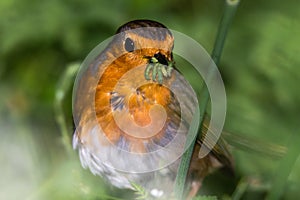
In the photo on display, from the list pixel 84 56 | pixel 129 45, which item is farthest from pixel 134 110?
pixel 84 56

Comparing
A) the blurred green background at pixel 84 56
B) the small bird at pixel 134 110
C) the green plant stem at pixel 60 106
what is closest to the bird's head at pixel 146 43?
the small bird at pixel 134 110

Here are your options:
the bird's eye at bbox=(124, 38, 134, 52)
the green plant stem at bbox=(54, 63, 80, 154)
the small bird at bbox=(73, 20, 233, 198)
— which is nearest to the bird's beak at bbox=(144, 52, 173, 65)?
the small bird at bbox=(73, 20, 233, 198)

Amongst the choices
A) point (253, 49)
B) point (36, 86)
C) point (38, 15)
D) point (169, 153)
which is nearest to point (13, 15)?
point (38, 15)

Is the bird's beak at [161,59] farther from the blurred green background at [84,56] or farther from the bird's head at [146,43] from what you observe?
the blurred green background at [84,56]

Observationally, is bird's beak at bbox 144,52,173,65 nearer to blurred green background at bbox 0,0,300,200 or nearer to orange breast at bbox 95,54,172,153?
orange breast at bbox 95,54,172,153

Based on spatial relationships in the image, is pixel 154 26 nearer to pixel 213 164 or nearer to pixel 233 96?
pixel 213 164

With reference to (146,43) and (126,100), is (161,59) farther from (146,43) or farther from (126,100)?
(126,100)

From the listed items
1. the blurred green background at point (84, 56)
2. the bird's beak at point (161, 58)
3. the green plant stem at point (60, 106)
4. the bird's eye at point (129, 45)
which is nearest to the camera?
the bird's beak at point (161, 58)
